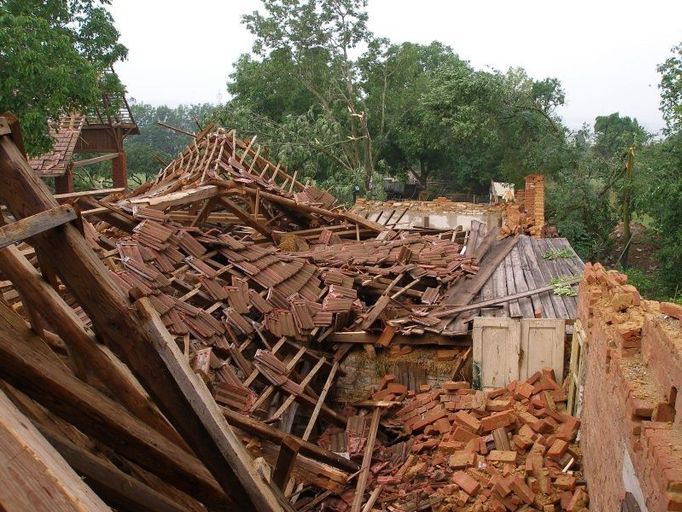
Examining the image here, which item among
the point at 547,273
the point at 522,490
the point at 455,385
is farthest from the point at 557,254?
the point at 522,490

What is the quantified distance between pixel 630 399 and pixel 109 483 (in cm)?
352

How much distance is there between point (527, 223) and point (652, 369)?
38.1 ft

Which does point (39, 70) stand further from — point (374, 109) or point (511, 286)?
point (374, 109)

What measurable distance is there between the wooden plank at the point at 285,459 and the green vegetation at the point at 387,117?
10.6 meters

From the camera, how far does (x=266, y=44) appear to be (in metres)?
30.6

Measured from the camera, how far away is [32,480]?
1.22 m

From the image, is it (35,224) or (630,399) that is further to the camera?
(630,399)

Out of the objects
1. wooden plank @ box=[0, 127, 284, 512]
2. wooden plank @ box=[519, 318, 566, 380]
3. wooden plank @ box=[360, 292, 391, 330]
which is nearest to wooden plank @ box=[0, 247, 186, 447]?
wooden plank @ box=[0, 127, 284, 512]

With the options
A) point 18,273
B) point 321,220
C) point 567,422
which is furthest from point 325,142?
point 18,273

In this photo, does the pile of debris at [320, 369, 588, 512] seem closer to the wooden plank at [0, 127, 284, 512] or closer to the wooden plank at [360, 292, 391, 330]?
the wooden plank at [360, 292, 391, 330]

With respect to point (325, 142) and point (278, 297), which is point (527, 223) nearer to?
point (278, 297)

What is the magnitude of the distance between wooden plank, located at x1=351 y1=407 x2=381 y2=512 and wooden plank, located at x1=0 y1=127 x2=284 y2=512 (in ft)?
17.0

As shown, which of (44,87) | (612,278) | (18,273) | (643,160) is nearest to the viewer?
(18,273)

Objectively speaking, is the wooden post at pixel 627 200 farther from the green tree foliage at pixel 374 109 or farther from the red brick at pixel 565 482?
the red brick at pixel 565 482
